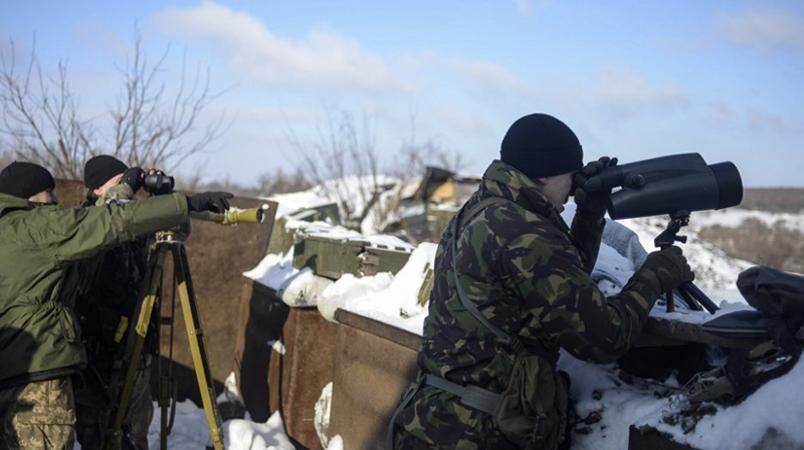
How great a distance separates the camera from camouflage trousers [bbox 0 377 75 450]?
10.9 feet

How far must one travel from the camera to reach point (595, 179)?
8.18 ft

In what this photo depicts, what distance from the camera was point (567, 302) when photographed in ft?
7.28

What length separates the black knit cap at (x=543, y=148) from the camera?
2.44m

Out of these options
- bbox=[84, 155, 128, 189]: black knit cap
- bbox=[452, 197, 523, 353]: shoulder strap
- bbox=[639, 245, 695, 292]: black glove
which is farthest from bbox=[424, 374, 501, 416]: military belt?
bbox=[84, 155, 128, 189]: black knit cap

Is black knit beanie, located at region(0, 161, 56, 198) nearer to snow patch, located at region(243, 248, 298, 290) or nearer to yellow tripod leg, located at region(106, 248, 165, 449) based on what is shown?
yellow tripod leg, located at region(106, 248, 165, 449)

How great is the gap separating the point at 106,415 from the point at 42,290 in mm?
1024

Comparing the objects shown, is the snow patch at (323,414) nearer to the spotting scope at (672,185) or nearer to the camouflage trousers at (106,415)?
the camouflage trousers at (106,415)

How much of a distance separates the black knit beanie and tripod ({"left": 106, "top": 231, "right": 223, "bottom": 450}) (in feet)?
2.40

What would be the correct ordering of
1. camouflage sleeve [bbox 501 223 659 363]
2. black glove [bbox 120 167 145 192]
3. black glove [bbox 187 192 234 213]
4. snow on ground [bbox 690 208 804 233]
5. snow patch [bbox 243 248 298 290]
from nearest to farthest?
camouflage sleeve [bbox 501 223 659 363] → black glove [bbox 187 192 234 213] → black glove [bbox 120 167 145 192] → snow patch [bbox 243 248 298 290] → snow on ground [bbox 690 208 804 233]

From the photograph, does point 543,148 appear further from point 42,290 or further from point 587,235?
point 42,290

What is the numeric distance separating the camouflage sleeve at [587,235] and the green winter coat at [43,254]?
1.60 metres

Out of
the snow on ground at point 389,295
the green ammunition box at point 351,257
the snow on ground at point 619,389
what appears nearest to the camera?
the snow on ground at point 619,389

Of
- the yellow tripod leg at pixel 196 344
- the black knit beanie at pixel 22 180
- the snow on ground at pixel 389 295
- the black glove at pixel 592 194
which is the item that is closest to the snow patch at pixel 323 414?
the snow on ground at pixel 389 295

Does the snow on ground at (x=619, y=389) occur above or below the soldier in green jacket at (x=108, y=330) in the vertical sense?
above
